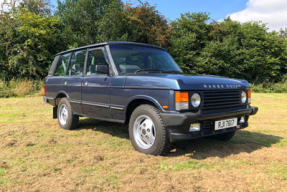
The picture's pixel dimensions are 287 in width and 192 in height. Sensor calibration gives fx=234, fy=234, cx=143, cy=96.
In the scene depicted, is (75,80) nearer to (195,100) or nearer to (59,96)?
(59,96)

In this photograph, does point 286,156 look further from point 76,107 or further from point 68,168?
point 76,107

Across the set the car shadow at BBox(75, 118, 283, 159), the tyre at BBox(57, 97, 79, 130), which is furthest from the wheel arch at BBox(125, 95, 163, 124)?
the tyre at BBox(57, 97, 79, 130)

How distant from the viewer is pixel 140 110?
3.67 m

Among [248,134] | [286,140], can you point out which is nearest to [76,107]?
[248,134]

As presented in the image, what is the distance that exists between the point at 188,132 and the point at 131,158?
2.99ft

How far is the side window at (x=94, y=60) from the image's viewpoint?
181 inches

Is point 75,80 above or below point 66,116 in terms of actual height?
above

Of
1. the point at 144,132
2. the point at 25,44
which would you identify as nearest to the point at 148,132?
the point at 144,132

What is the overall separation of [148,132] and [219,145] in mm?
1453

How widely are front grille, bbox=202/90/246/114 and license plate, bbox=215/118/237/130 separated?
171mm

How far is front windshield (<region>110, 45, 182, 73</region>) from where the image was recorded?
170 inches

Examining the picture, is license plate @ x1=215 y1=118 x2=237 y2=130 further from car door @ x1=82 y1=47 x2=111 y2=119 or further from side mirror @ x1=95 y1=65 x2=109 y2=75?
side mirror @ x1=95 y1=65 x2=109 y2=75

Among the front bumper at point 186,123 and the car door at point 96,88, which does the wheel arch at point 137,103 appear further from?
the car door at point 96,88

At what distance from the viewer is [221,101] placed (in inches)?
144
